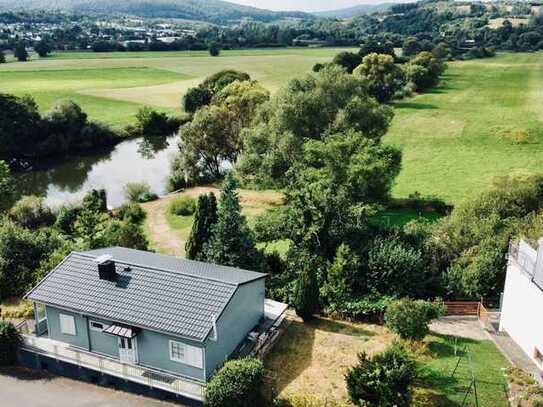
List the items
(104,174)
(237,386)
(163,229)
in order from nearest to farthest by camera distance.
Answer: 1. (237,386)
2. (163,229)
3. (104,174)

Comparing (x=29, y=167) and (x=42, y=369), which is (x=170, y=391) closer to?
(x=42, y=369)

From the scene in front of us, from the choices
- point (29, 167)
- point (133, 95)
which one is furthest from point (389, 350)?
point (133, 95)

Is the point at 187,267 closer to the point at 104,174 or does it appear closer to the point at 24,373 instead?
the point at 24,373

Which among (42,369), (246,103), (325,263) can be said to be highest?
(246,103)

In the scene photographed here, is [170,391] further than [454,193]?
No

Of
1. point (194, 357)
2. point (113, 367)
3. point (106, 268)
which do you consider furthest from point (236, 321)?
point (106, 268)

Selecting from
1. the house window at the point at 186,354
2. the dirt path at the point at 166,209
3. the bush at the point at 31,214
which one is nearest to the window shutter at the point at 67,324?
the house window at the point at 186,354

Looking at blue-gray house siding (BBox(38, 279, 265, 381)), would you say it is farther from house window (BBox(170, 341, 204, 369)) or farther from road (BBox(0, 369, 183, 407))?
road (BBox(0, 369, 183, 407))
